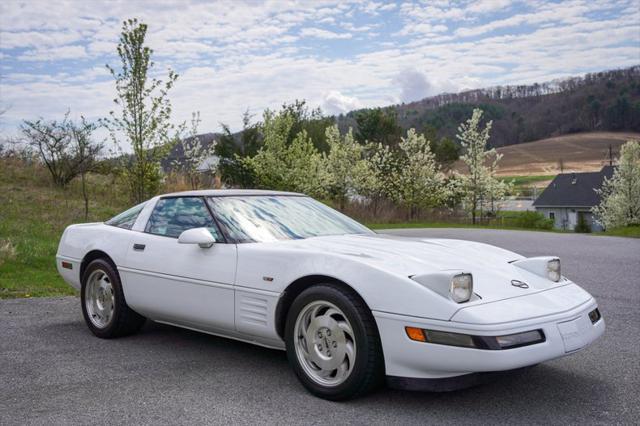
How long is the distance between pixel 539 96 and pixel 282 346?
13447cm

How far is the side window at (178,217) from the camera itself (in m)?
Result: 4.99

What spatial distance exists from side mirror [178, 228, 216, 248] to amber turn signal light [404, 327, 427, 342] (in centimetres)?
173

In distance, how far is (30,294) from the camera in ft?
26.7

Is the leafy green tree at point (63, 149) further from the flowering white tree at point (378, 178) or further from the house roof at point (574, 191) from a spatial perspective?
the house roof at point (574, 191)

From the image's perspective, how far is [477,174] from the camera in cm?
4091

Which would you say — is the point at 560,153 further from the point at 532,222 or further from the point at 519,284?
the point at 519,284

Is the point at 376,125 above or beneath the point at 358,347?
above

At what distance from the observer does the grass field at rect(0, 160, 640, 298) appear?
29.6ft

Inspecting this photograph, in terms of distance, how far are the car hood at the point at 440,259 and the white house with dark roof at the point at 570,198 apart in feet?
234

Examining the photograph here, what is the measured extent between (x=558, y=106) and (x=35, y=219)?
129 m

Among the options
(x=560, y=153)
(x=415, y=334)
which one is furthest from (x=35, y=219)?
(x=560, y=153)

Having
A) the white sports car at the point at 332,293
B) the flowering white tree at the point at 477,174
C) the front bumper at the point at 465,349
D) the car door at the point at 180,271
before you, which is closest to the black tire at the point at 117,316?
the white sports car at the point at 332,293

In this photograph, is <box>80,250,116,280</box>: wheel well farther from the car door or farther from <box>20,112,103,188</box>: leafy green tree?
<box>20,112,103,188</box>: leafy green tree

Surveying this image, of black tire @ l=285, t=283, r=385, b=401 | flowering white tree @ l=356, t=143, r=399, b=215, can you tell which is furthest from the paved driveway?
flowering white tree @ l=356, t=143, r=399, b=215
